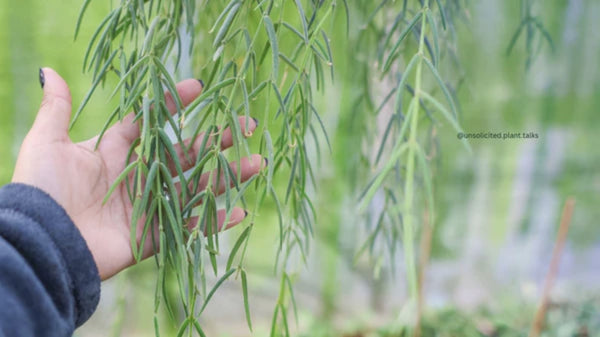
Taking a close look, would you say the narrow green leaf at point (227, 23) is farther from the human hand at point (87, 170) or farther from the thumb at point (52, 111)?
the thumb at point (52, 111)

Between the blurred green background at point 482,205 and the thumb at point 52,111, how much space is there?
2.53 ft

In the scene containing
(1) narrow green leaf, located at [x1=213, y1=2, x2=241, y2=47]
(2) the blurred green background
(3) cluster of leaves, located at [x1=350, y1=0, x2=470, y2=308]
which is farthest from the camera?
(2) the blurred green background

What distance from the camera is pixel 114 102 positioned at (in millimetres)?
1348

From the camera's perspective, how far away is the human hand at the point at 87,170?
579 millimetres

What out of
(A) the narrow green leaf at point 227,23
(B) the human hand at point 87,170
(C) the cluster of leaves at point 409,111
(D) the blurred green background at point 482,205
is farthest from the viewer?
(D) the blurred green background at point 482,205

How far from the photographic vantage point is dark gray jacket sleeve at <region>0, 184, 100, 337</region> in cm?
46

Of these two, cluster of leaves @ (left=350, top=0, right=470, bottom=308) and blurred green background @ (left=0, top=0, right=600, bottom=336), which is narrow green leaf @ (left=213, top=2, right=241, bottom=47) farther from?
blurred green background @ (left=0, top=0, right=600, bottom=336)

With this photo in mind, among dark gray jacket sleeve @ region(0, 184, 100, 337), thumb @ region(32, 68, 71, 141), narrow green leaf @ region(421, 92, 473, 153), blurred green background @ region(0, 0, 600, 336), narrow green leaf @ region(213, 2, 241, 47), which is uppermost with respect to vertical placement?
narrow green leaf @ region(213, 2, 241, 47)

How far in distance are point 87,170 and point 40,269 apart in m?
0.15

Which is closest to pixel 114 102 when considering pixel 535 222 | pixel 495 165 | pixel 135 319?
pixel 135 319

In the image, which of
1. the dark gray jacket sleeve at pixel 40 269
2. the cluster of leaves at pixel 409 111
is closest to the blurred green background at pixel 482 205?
the cluster of leaves at pixel 409 111

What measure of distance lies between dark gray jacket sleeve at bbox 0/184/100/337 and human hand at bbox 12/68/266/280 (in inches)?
2.2

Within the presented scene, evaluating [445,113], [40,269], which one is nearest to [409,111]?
[445,113]

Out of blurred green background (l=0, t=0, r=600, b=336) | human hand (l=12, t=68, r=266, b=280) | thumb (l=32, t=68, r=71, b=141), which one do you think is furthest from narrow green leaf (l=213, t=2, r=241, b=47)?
blurred green background (l=0, t=0, r=600, b=336)
